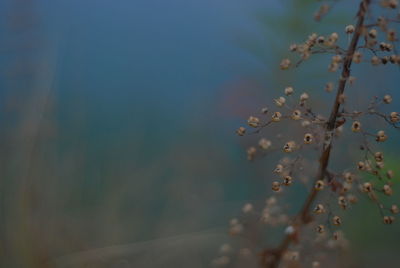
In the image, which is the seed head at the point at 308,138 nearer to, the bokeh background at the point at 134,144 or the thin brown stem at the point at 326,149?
the thin brown stem at the point at 326,149

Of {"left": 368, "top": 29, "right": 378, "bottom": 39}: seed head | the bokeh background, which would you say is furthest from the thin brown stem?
the bokeh background

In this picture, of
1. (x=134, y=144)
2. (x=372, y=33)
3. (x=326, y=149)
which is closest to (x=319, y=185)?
(x=326, y=149)

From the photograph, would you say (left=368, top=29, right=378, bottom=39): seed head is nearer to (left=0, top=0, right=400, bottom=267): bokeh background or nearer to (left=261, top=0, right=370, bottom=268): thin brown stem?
(left=261, top=0, right=370, bottom=268): thin brown stem

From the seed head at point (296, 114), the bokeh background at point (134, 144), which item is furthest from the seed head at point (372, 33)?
the bokeh background at point (134, 144)

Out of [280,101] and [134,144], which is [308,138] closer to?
[280,101]

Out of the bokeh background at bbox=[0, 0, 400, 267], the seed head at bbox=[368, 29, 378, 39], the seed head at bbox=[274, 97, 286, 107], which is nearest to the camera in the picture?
the seed head at bbox=[368, 29, 378, 39]
